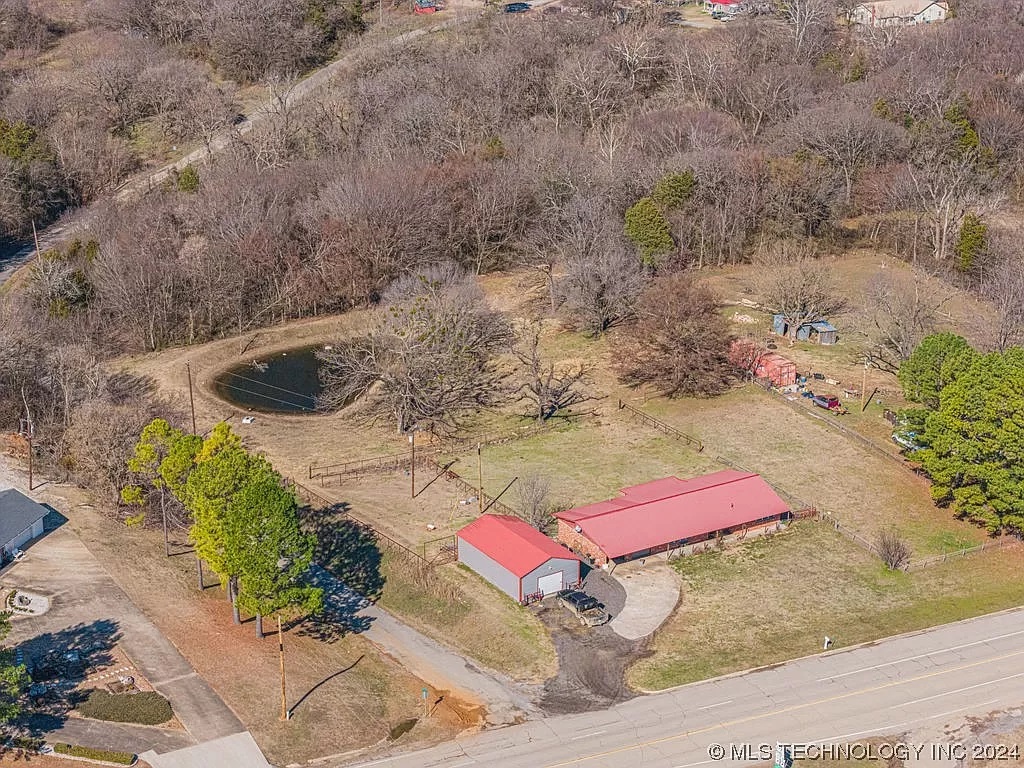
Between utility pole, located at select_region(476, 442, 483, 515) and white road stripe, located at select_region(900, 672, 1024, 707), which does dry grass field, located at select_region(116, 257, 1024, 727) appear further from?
white road stripe, located at select_region(900, 672, 1024, 707)

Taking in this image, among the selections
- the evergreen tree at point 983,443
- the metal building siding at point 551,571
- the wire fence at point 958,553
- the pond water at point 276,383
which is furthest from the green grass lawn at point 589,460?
the pond water at point 276,383

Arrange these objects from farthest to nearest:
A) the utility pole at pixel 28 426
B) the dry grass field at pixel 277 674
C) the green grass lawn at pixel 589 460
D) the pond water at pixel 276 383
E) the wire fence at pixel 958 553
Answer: the pond water at pixel 276 383
the utility pole at pixel 28 426
the green grass lawn at pixel 589 460
the wire fence at pixel 958 553
the dry grass field at pixel 277 674

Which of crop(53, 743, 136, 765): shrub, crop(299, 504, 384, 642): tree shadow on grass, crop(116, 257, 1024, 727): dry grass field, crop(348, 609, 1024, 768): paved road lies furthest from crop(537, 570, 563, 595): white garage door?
crop(53, 743, 136, 765): shrub

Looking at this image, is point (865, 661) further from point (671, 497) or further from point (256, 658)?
point (256, 658)

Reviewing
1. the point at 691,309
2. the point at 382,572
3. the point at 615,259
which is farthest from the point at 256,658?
the point at 615,259

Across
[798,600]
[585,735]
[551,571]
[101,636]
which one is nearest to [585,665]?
[585,735]

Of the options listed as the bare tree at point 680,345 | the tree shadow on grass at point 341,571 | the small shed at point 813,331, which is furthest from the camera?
the small shed at point 813,331

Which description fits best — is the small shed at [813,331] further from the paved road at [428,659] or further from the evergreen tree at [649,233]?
the paved road at [428,659]
